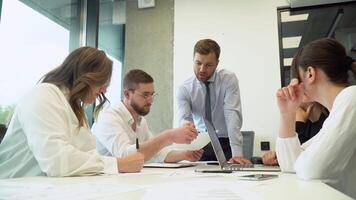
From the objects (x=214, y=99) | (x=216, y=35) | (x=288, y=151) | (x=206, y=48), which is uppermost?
(x=216, y=35)

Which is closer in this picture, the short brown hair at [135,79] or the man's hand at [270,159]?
the man's hand at [270,159]

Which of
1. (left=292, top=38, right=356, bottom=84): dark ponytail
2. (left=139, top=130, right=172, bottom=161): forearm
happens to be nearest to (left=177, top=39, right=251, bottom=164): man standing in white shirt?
(left=139, top=130, right=172, bottom=161): forearm

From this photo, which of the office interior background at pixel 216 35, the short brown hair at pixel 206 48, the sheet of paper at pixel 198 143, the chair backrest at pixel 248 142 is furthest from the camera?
the office interior background at pixel 216 35

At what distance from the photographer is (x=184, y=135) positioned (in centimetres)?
163

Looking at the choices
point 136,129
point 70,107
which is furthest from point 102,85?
point 136,129

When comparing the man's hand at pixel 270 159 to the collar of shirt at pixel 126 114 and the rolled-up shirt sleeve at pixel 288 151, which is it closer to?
the rolled-up shirt sleeve at pixel 288 151

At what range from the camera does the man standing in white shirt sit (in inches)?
86.8

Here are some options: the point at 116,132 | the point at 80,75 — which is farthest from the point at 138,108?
the point at 80,75

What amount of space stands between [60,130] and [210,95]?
1.38 metres

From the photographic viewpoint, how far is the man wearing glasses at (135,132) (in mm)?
1648

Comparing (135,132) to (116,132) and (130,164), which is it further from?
(130,164)

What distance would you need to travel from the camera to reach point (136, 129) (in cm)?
205

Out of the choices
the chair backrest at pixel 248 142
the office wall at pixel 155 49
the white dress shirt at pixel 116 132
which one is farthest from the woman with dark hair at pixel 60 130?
the office wall at pixel 155 49

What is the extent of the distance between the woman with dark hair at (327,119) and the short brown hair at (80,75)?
760mm
